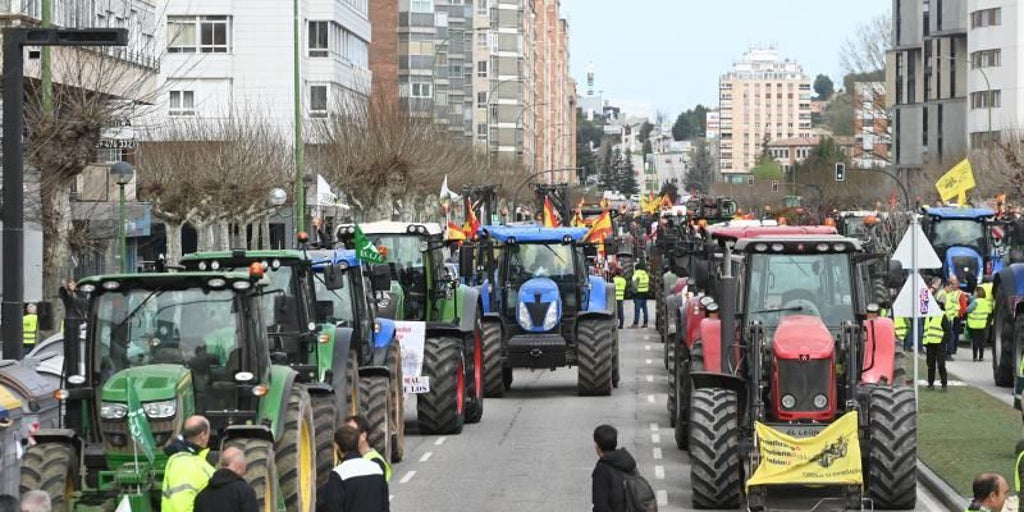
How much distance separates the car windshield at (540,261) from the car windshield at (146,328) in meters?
17.4

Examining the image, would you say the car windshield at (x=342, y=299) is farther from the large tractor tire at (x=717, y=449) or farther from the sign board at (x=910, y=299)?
the sign board at (x=910, y=299)

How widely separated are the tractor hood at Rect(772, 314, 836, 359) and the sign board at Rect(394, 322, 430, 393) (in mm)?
7769

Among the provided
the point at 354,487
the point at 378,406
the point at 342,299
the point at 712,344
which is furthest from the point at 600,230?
the point at 354,487

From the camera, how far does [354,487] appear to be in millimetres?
13859

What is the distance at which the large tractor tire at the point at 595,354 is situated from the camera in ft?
107

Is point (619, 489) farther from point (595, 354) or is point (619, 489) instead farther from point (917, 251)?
point (595, 354)

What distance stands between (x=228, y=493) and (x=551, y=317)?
19870 mm

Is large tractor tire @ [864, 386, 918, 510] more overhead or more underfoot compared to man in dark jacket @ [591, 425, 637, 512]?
more underfoot

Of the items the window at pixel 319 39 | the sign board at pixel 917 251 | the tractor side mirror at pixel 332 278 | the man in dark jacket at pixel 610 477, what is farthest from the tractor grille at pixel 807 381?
the window at pixel 319 39

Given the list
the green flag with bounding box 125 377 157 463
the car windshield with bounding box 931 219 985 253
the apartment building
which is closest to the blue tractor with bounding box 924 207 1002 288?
the car windshield with bounding box 931 219 985 253

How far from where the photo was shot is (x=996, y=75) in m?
106

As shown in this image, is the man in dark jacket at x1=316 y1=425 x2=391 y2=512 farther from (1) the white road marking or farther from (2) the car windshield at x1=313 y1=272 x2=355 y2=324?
(2) the car windshield at x1=313 y1=272 x2=355 y2=324

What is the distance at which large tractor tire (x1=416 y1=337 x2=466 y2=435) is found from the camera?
90.6ft

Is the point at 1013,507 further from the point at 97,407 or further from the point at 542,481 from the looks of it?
the point at 542,481
